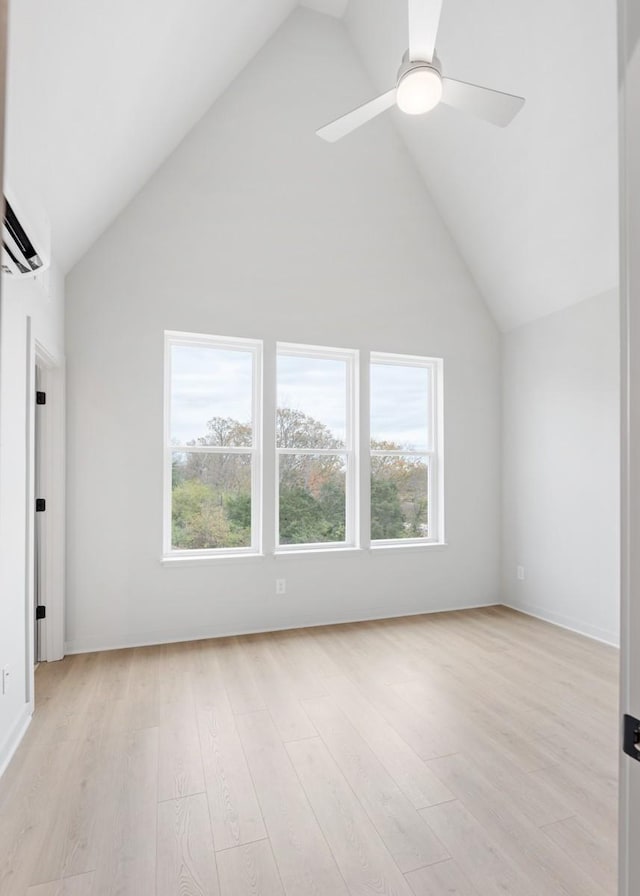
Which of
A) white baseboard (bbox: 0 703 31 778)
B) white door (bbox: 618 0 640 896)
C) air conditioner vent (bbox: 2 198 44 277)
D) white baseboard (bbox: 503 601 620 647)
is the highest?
air conditioner vent (bbox: 2 198 44 277)

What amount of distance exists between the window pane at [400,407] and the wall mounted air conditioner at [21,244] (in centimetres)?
315

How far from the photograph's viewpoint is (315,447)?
4.29m

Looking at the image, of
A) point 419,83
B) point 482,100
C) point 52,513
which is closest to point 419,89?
point 419,83

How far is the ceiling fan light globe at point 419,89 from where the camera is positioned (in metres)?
2.08

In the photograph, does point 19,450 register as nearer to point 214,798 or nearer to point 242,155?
point 214,798

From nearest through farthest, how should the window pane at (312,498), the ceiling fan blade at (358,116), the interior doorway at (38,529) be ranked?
the ceiling fan blade at (358,116)
the interior doorway at (38,529)
the window pane at (312,498)

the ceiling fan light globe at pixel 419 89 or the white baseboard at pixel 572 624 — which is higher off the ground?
the ceiling fan light globe at pixel 419 89

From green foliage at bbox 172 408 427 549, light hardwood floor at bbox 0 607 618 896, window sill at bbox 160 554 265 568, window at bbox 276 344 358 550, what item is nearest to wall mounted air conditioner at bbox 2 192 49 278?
light hardwood floor at bbox 0 607 618 896

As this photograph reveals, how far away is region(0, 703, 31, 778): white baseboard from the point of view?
7.13 ft

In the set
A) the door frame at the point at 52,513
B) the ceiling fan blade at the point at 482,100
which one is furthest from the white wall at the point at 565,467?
the door frame at the point at 52,513

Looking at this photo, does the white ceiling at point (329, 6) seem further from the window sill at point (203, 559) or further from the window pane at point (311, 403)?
the window sill at point (203, 559)

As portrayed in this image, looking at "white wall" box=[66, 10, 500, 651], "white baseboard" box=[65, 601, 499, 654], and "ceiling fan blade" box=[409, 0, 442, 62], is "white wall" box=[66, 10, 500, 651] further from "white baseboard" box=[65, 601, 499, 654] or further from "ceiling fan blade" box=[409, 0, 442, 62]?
"ceiling fan blade" box=[409, 0, 442, 62]

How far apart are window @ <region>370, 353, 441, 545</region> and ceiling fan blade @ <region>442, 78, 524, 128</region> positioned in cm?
224

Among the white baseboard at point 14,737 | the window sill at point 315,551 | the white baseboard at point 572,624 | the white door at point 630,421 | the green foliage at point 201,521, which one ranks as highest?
the white door at point 630,421
